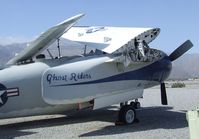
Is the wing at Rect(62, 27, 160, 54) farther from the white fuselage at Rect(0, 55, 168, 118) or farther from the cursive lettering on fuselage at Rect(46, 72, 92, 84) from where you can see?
the cursive lettering on fuselage at Rect(46, 72, 92, 84)

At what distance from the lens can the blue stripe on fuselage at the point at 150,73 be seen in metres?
14.0

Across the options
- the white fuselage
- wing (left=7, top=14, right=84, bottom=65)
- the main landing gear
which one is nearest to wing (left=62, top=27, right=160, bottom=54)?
the white fuselage

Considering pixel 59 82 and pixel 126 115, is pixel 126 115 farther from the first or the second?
pixel 59 82

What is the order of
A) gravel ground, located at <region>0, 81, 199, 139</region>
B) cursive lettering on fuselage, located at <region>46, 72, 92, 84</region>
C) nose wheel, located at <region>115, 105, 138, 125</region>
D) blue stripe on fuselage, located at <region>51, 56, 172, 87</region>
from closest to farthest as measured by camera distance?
1. gravel ground, located at <region>0, 81, 199, 139</region>
2. cursive lettering on fuselage, located at <region>46, 72, 92, 84</region>
3. nose wheel, located at <region>115, 105, 138, 125</region>
4. blue stripe on fuselage, located at <region>51, 56, 172, 87</region>

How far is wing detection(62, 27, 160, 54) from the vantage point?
1402cm

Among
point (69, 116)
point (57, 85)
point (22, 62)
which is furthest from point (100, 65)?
point (69, 116)

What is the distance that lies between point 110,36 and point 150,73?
1986 millimetres

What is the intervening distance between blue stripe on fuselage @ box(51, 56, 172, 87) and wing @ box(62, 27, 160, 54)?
35.8 inches

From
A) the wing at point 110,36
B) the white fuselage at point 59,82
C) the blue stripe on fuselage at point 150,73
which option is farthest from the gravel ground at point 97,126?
the wing at point 110,36

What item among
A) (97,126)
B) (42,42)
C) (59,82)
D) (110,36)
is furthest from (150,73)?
(42,42)

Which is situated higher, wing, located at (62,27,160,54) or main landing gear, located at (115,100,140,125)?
wing, located at (62,27,160,54)

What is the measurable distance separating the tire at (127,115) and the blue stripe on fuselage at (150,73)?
3.31 feet

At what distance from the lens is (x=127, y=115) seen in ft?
45.4

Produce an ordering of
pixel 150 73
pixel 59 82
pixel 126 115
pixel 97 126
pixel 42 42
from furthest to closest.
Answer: pixel 150 73 < pixel 42 42 < pixel 126 115 < pixel 97 126 < pixel 59 82
